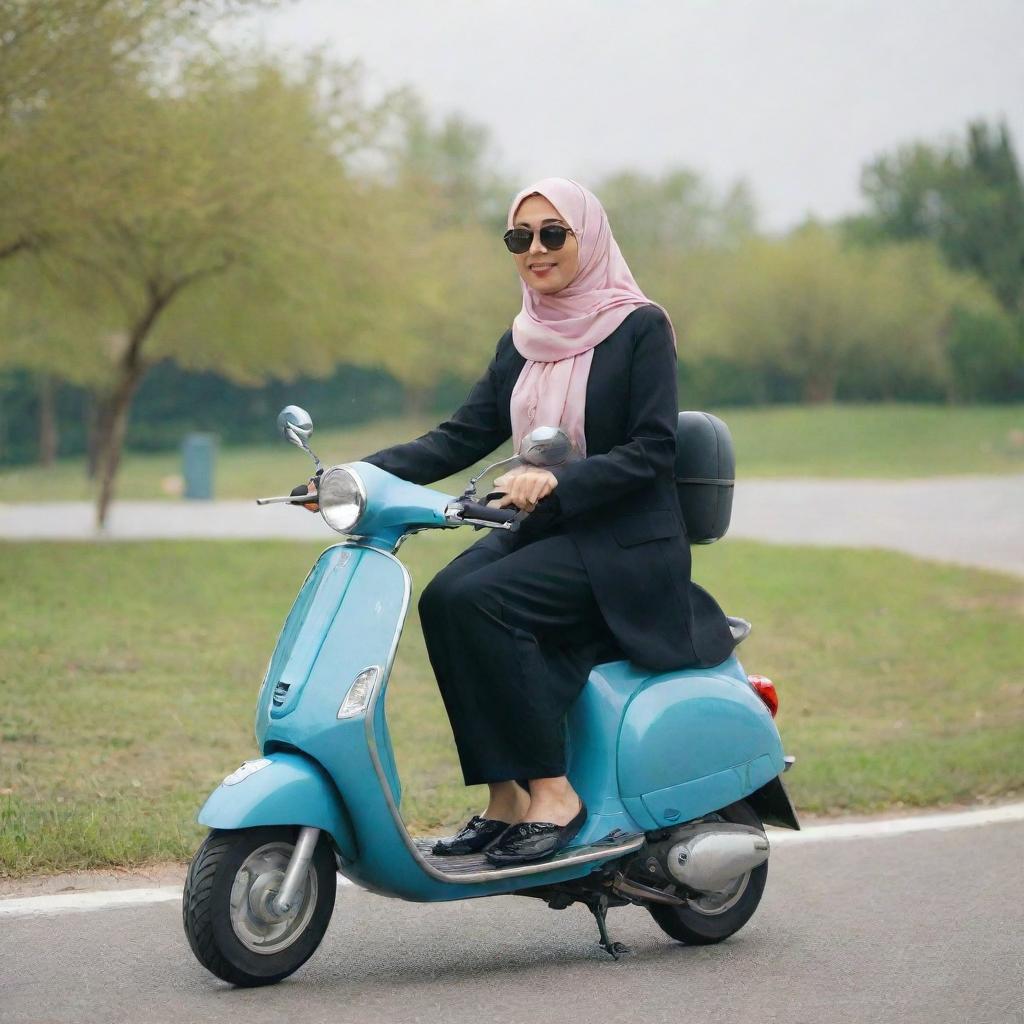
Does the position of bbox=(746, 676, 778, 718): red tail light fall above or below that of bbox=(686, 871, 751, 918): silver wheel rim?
above

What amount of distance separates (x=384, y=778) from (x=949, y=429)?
46.9m

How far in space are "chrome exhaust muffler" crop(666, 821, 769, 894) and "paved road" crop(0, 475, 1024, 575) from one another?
39.9 feet

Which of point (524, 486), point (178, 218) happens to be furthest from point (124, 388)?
point (524, 486)

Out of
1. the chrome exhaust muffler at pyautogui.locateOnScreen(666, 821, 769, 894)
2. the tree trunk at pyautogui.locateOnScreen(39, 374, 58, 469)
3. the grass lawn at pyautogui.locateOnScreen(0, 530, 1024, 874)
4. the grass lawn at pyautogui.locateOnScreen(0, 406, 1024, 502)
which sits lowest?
the grass lawn at pyautogui.locateOnScreen(0, 406, 1024, 502)

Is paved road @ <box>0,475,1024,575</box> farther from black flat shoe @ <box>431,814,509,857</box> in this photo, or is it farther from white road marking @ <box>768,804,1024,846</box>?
black flat shoe @ <box>431,814,509,857</box>

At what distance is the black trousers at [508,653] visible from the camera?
4.43m

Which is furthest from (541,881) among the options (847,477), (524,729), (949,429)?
(949,429)

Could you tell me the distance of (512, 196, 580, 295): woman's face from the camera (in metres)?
4.70

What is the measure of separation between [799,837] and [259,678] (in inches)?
168

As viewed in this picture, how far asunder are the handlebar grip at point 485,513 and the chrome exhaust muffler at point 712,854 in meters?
1.08

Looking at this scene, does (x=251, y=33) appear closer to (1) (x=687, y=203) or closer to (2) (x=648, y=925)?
(2) (x=648, y=925)

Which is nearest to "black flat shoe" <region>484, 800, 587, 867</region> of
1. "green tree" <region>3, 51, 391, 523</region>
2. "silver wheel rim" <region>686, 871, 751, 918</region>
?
"silver wheel rim" <region>686, 871, 751, 918</region>

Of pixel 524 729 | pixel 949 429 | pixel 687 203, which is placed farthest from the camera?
pixel 687 203

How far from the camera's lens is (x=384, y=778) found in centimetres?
421
